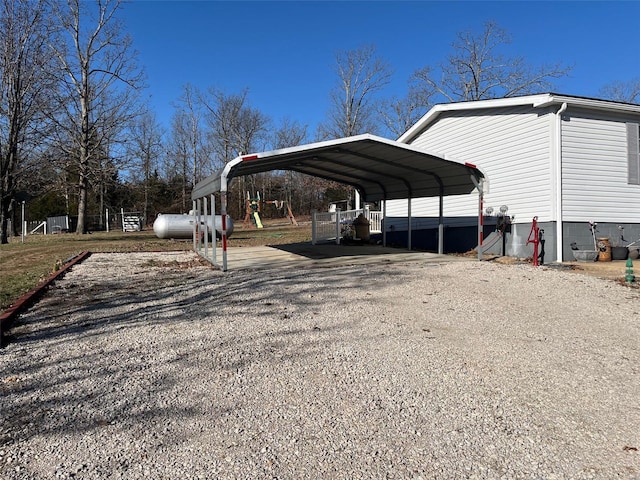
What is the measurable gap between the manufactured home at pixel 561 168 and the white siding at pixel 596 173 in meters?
0.02

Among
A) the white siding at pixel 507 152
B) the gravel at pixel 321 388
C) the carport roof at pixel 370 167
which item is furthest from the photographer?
the white siding at pixel 507 152

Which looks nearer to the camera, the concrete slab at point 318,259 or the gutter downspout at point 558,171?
the concrete slab at point 318,259

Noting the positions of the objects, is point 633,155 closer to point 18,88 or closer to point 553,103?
point 553,103

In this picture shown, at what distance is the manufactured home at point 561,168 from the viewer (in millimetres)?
10859

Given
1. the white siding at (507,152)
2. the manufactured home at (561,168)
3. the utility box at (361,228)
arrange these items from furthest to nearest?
1. the utility box at (361,228)
2. the white siding at (507,152)
3. the manufactured home at (561,168)

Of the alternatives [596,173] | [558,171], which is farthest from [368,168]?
[596,173]

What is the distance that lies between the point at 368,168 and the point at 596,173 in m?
5.88

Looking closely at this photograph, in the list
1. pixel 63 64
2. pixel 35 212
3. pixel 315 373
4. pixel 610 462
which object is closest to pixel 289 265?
pixel 315 373

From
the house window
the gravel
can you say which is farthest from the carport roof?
the gravel

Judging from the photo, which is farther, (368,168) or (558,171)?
(368,168)

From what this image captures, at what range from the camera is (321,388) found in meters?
3.34

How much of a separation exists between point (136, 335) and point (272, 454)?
2.74 m

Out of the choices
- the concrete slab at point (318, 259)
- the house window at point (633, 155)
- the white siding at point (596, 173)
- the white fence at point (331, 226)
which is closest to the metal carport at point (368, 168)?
the concrete slab at point (318, 259)

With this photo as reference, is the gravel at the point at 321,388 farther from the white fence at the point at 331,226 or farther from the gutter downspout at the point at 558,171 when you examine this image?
the white fence at the point at 331,226
